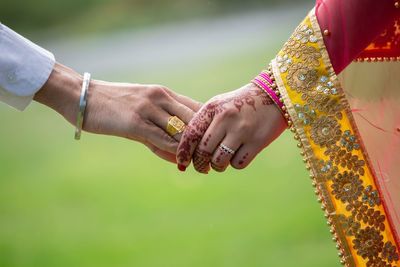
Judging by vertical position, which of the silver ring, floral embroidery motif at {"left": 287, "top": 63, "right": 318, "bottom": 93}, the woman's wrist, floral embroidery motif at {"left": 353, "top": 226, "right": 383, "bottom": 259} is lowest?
floral embroidery motif at {"left": 353, "top": 226, "right": 383, "bottom": 259}

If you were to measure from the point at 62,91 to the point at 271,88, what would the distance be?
377 millimetres

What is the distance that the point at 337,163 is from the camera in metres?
1.10

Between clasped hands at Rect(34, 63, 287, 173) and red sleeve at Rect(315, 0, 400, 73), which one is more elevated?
red sleeve at Rect(315, 0, 400, 73)

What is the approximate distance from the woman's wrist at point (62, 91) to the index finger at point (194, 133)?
210 millimetres

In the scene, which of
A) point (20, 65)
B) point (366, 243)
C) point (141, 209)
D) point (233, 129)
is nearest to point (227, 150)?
point (233, 129)

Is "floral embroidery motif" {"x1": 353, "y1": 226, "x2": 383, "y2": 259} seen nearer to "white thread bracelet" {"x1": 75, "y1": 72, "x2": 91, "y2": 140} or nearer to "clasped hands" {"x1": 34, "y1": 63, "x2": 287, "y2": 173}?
"clasped hands" {"x1": 34, "y1": 63, "x2": 287, "y2": 173}

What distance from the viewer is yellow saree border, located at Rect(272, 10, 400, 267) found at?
1095mm

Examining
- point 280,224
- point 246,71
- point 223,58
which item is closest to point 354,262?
point 280,224

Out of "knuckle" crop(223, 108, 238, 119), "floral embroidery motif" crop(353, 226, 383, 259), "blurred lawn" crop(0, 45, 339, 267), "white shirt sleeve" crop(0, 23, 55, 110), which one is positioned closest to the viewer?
"floral embroidery motif" crop(353, 226, 383, 259)

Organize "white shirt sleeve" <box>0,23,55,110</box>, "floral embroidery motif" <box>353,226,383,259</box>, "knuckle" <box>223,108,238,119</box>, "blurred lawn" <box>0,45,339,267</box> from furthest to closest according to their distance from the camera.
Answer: "blurred lawn" <box>0,45,339,267</box> → "white shirt sleeve" <box>0,23,55,110</box> → "knuckle" <box>223,108,238,119</box> → "floral embroidery motif" <box>353,226,383,259</box>

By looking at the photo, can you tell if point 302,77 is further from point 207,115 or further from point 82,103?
point 82,103

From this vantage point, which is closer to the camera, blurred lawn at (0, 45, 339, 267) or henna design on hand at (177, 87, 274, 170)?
henna design on hand at (177, 87, 274, 170)

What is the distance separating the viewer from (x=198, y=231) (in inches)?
114

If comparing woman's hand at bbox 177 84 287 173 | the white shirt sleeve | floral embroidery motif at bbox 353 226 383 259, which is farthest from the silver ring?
the white shirt sleeve
